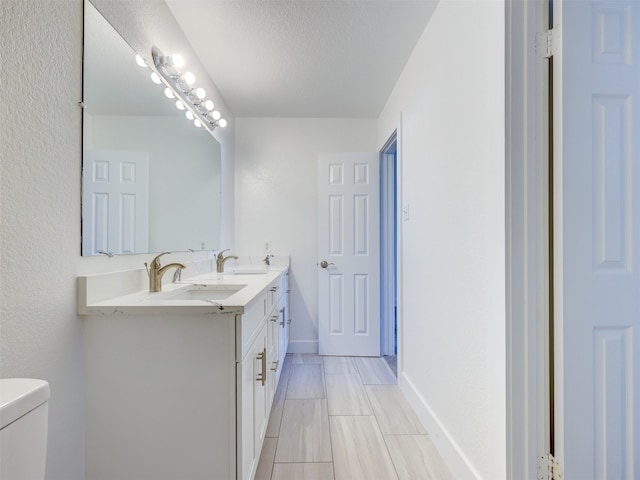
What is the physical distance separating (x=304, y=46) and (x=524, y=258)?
5.87ft

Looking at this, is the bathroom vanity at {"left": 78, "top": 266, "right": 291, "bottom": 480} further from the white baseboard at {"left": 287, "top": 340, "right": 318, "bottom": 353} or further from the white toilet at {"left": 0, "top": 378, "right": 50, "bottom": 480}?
the white baseboard at {"left": 287, "top": 340, "right": 318, "bottom": 353}

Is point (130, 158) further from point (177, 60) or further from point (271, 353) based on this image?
point (271, 353)

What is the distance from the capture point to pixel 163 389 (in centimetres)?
116

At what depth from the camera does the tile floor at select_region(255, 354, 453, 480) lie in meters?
1.52

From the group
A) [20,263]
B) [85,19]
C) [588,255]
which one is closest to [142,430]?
[20,263]

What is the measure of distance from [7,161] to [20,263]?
0.89 ft

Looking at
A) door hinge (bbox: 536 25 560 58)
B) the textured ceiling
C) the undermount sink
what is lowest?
the undermount sink

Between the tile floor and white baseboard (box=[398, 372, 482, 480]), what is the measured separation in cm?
4

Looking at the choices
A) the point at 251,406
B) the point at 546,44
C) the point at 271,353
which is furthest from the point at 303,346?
the point at 546,44

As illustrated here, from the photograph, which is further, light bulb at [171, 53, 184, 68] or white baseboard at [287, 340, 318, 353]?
white baseboard at [287, 340, 318, 353]

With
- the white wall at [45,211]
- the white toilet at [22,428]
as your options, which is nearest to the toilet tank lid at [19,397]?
the white toilet at [22,428]

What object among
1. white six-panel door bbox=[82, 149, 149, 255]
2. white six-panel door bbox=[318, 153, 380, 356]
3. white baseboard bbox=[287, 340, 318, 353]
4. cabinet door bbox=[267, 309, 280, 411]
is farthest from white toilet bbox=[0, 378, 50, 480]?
white baseboard bbox=[287, 340, 318, 353]

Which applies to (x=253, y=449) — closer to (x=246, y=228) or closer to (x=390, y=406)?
(x=390, y=406)

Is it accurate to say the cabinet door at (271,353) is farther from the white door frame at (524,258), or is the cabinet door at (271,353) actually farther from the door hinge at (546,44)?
the door hinge at (546,44)
